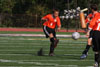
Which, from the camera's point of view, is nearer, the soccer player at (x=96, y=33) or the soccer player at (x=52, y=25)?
the soccer player at (x=96, y=33)

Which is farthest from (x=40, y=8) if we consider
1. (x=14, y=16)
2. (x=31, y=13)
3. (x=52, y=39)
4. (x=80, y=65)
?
(x=80, y=65)

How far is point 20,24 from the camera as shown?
59.0 m

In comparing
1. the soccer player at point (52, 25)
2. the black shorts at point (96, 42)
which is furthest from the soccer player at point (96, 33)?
the soccer player at point (52, 25)

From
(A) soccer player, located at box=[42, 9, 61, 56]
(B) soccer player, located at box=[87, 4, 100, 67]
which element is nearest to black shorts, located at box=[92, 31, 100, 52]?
(B) soccer player, located at box=[87, 4, 100, 67]

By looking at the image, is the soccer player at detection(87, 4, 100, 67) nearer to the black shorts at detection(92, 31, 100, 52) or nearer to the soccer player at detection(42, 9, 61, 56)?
the black shorts at detection(92, 31, 100, 52)

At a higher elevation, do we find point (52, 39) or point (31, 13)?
point (52, 39)

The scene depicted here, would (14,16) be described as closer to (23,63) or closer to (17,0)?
(17,0)

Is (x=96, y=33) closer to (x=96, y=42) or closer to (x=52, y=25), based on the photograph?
(x=96, y=42)

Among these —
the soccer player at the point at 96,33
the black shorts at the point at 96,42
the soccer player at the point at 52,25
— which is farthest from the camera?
the soccer player at the point at 52,25

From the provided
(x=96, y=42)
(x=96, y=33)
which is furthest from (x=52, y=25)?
(x=96, y=42)

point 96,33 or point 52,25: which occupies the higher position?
point 96,33

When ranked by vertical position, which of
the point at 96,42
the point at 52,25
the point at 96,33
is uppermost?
the point at 96,33

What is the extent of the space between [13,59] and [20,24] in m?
43.5

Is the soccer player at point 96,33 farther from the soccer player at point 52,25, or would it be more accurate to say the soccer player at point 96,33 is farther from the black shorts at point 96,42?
the soccer player at point 52,25
